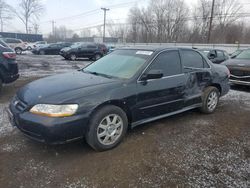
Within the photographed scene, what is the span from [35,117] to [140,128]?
1.99 metres

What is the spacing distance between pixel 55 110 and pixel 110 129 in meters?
0.88

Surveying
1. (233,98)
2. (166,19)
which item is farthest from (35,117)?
(166,19)

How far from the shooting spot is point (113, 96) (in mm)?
3254

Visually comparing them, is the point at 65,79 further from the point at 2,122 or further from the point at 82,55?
the point at 82,55

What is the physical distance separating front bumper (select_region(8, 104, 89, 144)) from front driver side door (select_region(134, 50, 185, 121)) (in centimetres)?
103

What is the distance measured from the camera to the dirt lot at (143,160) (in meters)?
2.65

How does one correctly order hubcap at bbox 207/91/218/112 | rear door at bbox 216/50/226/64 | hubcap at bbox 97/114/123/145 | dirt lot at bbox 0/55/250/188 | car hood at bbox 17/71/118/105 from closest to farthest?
dirt lot at bbox 0/55/250/188 < car hood at bbox 17/71/118/105 < hubcap at bbox 97/114/123/145 < hubcap at bbox 207/91/218/112 < rear door at bbox 216/50/226/64

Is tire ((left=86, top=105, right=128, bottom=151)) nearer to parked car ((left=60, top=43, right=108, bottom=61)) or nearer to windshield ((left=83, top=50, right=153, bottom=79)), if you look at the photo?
windshield ((left=83, top=50, right=153, bottom=79))

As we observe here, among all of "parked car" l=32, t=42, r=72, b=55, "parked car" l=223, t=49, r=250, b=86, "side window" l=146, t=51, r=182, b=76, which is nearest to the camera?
"side window" l=146, t=51, r=182, b=76

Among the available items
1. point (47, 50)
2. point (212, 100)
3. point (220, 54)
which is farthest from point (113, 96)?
point (47, 50)

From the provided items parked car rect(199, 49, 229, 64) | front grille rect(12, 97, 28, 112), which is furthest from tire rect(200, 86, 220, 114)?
parked car rect(199, 49, 229, 64)

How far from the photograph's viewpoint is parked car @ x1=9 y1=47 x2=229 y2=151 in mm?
2898

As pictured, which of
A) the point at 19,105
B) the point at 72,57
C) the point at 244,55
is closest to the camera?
the point at 19,105

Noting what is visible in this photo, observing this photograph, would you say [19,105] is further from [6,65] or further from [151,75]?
[6,65]
